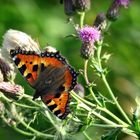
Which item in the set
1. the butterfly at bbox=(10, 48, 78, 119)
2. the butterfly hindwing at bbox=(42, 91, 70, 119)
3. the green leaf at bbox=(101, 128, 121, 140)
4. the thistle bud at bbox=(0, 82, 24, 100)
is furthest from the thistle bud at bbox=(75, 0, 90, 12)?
the green leaf at bbox=(101, 128, 121, 140)

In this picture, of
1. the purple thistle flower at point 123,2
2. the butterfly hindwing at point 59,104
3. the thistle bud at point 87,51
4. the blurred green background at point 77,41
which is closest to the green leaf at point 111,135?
the butterfly hindwing at point 59,104

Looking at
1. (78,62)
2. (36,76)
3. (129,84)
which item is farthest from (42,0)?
(36,76)

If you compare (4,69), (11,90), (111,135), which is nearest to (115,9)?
(4,69)

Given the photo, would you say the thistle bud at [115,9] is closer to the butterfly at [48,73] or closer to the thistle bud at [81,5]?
the thistle bud at [81,5]

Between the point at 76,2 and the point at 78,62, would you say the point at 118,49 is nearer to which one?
the point at 78,62

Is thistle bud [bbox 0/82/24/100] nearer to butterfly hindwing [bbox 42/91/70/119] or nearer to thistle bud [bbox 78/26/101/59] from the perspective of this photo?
butterfly hindwing [bbox 42/91/70/119]
